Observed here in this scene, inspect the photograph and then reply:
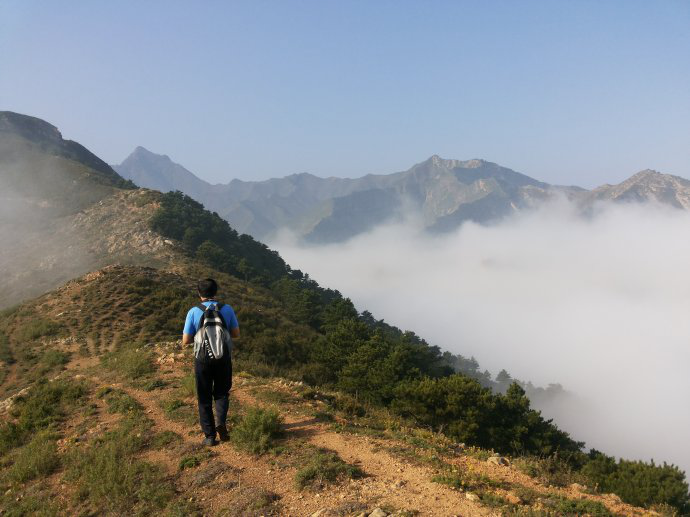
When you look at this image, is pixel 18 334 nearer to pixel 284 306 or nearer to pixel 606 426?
pixel 284 306

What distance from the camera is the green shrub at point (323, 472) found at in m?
6.88

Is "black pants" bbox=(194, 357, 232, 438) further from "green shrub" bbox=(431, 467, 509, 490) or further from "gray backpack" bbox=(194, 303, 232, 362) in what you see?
"green shrub" bbox=(431, 467, 509, 490)

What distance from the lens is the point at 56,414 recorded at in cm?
1133

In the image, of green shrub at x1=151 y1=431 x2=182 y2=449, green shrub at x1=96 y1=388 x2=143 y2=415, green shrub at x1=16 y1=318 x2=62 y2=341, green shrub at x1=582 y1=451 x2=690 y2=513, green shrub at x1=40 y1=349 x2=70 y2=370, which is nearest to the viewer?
green shrub at x1=151 y1=431 x2=182 y2=449

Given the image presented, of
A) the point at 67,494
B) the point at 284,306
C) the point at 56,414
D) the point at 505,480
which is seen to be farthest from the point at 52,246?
the point at 505,480

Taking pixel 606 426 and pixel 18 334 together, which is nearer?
pixel 18 334

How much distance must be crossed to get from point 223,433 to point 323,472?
250 cm

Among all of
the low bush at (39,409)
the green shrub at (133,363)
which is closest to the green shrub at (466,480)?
the low bush at (39,409)

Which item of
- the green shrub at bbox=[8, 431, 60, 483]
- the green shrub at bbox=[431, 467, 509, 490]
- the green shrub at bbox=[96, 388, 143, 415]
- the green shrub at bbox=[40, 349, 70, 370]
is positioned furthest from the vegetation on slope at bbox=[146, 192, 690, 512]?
the green shrub at bbox=[40, 349, 70, 370]

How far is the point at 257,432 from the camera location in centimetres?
823

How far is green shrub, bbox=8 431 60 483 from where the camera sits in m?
8.52

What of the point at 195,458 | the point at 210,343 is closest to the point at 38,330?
the point at 195,458

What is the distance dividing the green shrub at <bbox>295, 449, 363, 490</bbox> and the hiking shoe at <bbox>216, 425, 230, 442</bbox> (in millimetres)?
2000

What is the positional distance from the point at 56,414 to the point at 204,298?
6848 millimetres
